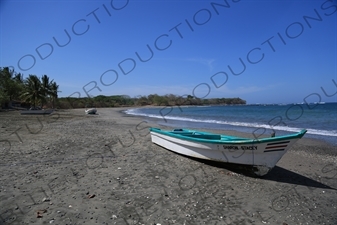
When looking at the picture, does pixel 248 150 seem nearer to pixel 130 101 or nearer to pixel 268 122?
pixel 268 122

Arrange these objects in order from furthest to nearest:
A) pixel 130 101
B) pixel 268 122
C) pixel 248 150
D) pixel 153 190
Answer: pixel 130 101 → pixel 268 122 → pixel 248 150 → pixel 153 190

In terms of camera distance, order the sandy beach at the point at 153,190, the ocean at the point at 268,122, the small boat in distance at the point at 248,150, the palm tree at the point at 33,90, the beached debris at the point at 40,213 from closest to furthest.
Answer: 1. the beached debris at the point at 40,213
2. the sandy beach at the point at 153,190
3. the small boat in distance at the point at 248,150
4. the ocean at the point at 268,122
5. the palm tree at the point at 33,90

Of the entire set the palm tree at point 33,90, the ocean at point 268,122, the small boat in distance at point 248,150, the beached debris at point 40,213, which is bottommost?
the ocean at point 268,122

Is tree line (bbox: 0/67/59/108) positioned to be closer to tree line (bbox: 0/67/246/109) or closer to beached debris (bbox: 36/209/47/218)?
tree line (bbox: 0/67/246/109)

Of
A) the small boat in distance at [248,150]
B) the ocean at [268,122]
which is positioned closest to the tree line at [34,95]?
the ocean at [268,122]

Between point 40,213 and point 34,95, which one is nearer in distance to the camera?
point 40,213

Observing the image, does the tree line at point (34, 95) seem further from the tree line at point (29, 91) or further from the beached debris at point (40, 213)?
the beached debris at point (40, 213)

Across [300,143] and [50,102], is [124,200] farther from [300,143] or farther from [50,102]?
[50,102]

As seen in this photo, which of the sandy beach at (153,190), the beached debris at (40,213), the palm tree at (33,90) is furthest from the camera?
the palm tree at (33,90)

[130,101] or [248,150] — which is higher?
[130,101]

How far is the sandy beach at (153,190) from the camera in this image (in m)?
3.69

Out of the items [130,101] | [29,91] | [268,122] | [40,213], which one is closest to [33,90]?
[29,91]

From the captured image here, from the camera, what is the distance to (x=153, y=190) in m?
4.73

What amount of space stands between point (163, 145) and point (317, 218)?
5699 mm
